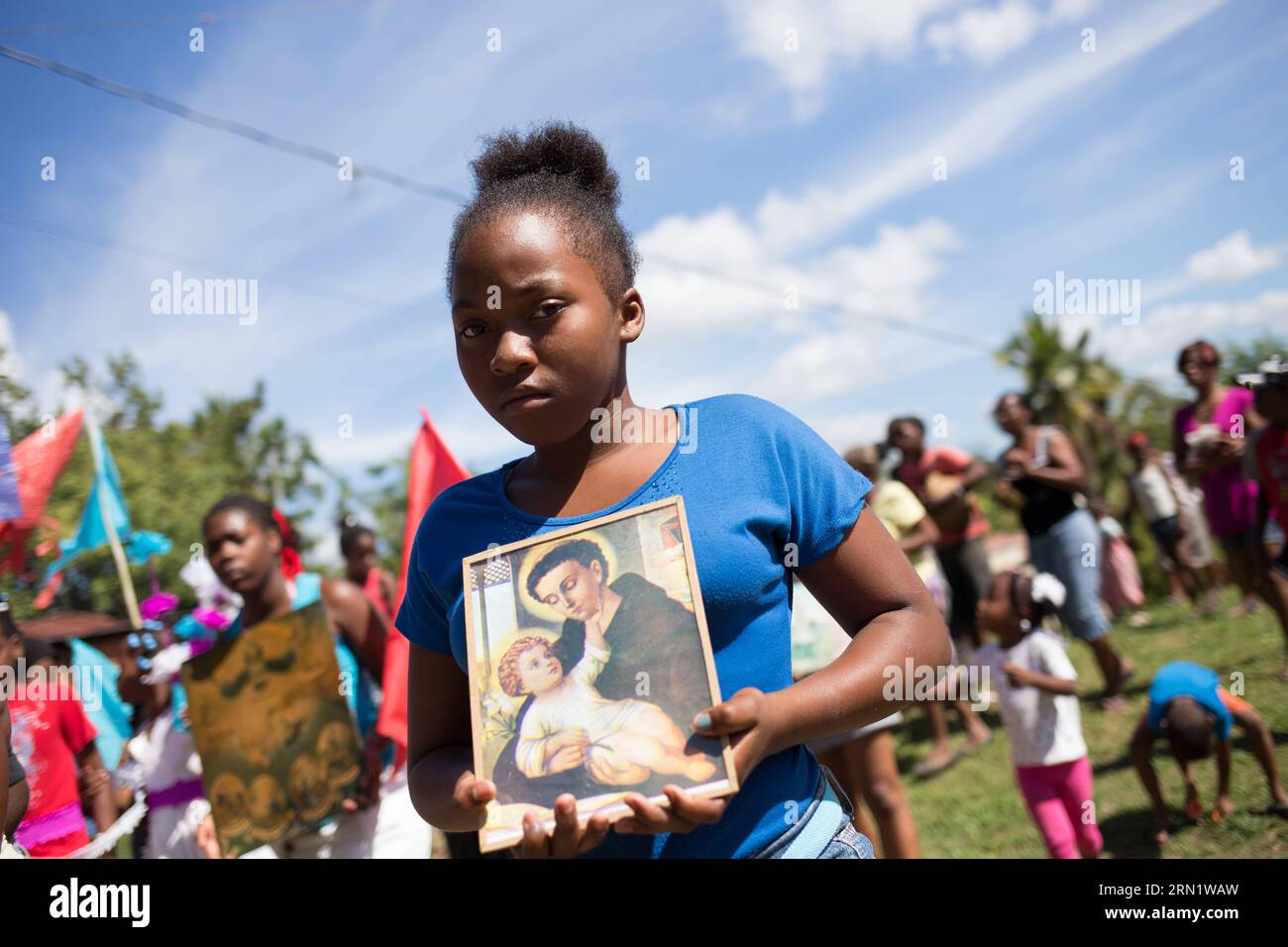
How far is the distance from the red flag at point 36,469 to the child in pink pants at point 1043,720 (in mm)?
4780

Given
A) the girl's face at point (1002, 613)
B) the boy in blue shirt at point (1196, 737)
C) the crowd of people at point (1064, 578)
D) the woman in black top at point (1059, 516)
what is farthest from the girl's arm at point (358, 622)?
the woman in black top at point (1059, 516)

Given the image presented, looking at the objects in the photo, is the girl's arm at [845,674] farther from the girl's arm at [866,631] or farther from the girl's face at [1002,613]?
the girl's face at [1002,613]

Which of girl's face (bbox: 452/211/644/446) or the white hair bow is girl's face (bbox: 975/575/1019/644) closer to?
the white hair bow

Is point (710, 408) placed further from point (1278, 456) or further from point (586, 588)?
point (1278, 456)

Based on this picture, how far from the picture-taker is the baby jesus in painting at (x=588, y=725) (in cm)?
129

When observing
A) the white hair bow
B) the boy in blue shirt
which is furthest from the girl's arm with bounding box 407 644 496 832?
the boy in blue shirt

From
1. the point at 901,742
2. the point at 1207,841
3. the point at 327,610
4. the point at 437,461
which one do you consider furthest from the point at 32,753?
the point at 901,742

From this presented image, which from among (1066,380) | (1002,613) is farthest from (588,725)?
(1066,380)

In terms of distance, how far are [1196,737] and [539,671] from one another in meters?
4.11

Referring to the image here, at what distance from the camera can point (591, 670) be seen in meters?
1.37

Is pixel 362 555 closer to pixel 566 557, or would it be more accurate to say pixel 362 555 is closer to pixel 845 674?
pixel 566 557

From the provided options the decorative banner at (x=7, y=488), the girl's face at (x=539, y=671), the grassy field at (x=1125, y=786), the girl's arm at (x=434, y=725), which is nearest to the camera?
the girl's face at (x=539, y=671)
